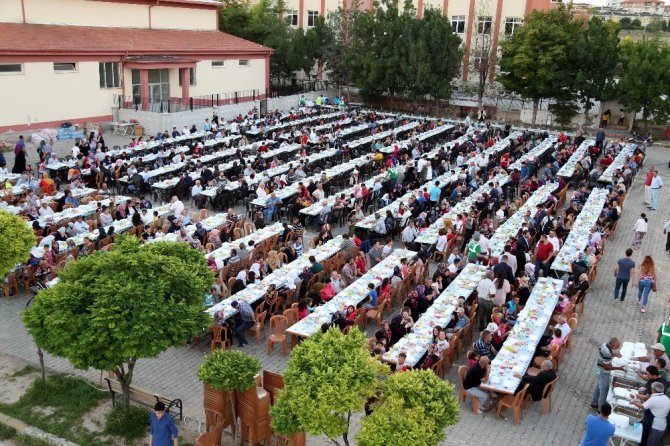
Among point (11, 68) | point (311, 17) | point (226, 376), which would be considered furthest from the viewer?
point (311, 17)

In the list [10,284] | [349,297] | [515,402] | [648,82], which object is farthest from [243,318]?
[648,82]

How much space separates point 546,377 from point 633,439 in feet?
5.04

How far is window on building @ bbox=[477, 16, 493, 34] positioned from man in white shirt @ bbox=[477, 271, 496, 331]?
36271 millimetres

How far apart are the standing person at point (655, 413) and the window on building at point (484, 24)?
40109 mm

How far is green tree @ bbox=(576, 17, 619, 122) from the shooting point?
3541 cm

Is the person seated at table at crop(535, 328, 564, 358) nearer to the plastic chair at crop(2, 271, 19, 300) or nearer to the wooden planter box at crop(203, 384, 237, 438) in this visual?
the wooden planter box at crop(203, 384, 237, 438)

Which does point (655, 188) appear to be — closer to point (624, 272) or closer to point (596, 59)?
point (624, 272)

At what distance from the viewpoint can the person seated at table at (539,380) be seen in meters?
10.0

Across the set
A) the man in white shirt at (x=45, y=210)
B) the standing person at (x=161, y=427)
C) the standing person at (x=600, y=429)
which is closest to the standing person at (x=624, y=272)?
the standing person at (x=600, y=429)

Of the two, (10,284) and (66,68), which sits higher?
(66,68)

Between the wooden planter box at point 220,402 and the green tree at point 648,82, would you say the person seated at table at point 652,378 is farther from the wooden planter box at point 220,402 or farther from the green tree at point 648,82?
the green tree at point 648,82

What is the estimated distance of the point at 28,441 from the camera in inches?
365

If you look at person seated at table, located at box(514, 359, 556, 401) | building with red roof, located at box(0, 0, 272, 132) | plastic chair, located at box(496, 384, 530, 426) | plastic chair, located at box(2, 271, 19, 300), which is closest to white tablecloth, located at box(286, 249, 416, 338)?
plastic chair, located at box(496, 384, 530, 426)

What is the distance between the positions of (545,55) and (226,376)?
109 feet
